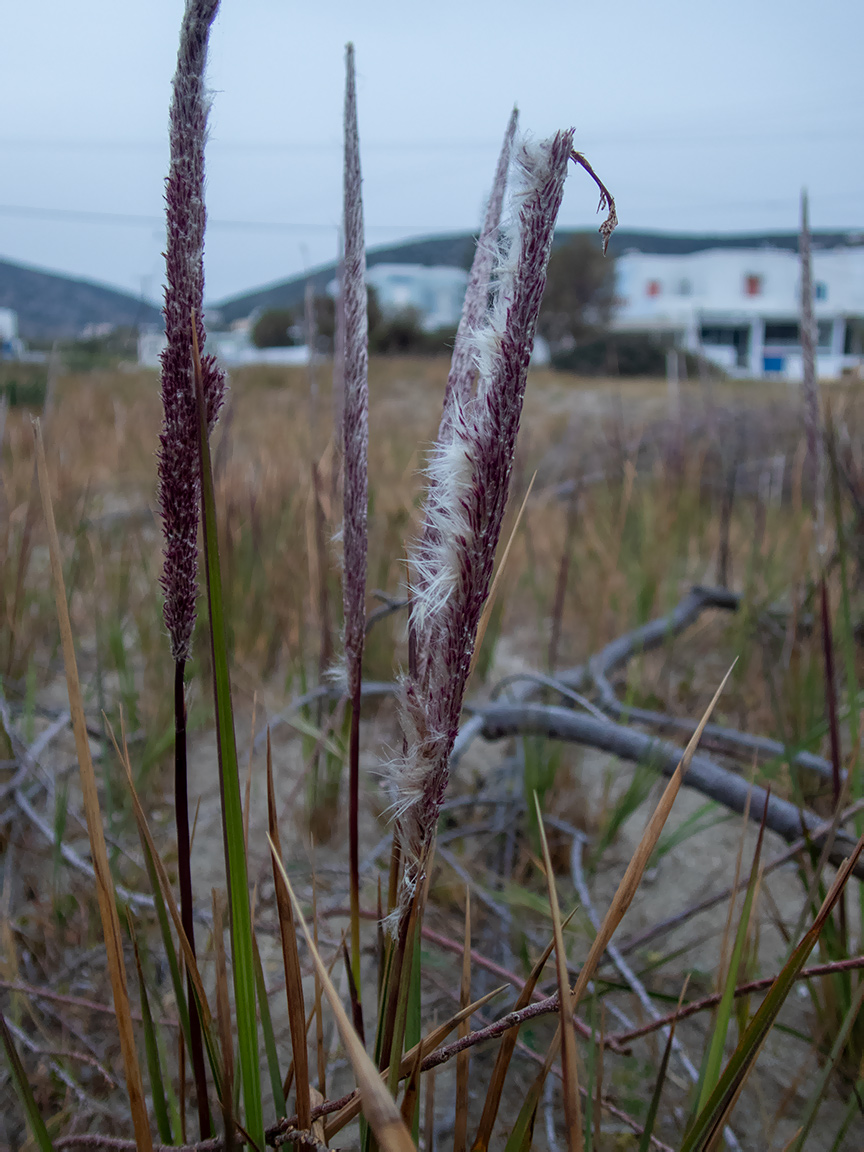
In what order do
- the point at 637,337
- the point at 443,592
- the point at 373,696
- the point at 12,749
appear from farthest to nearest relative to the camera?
the point at 637,337, the point at 373,696, the point at 12,749, the point at 443,592

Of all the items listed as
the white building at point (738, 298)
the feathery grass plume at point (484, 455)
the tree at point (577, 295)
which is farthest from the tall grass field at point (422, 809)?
the white building at point (738, 298)

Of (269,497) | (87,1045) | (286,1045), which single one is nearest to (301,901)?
(286,1045)

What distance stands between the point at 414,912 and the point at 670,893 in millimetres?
1080

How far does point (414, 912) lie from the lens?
0.37m

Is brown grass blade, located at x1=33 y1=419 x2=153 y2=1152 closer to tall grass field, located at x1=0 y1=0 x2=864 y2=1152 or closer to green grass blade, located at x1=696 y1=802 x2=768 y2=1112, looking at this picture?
tall grass field, located at x1=0 y1=0 x2=864 y2=1152

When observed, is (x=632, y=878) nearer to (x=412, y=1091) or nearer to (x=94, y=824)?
(x=412, y=1091)

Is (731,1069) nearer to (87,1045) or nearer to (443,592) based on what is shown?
(443,592)

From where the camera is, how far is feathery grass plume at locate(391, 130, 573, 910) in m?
0.26

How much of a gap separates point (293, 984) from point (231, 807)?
143mm

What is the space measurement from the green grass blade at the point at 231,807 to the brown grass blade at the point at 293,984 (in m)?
0.02

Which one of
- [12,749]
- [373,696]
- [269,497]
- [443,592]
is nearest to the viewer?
[443,592]

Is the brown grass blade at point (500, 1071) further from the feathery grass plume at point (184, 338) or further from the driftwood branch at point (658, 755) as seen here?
the driftwood branch at point (658, 755)

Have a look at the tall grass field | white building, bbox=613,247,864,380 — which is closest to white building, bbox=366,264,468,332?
white building, bbox=613,247,864,380

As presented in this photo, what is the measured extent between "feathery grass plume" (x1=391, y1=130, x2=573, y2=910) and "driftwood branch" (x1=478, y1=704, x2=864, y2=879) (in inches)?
26.9
